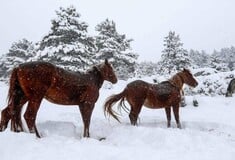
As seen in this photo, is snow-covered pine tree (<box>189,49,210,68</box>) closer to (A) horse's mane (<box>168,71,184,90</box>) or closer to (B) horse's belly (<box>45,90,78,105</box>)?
(A) horse's mane (<box>168,71,184,90</box>)

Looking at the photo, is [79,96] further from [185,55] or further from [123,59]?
[185,55]

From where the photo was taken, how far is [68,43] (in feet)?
62.5

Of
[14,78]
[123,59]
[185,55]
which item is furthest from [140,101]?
[185,55]

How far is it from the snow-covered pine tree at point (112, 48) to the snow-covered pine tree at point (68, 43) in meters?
4.18

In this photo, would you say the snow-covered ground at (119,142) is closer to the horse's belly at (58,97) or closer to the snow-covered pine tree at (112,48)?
the horse's belly at (58,97)

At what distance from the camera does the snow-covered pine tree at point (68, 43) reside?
18.0m

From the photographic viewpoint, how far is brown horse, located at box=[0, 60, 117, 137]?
539cm

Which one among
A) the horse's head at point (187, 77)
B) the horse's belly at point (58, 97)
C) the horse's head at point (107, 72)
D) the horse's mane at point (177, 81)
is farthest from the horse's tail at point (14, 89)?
the horse's head at point (187, 77)

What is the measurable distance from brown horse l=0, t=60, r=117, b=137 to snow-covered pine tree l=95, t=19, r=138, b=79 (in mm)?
17458

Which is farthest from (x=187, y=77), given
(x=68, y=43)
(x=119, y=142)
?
(x=68, y=43)

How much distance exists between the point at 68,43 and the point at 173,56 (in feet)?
43.1

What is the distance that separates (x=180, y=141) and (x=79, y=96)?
238 cm

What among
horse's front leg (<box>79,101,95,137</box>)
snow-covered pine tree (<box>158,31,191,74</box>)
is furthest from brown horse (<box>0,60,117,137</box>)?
snow-covered pine tree (<box>158,31,191,74</box>)

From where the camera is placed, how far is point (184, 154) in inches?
184
